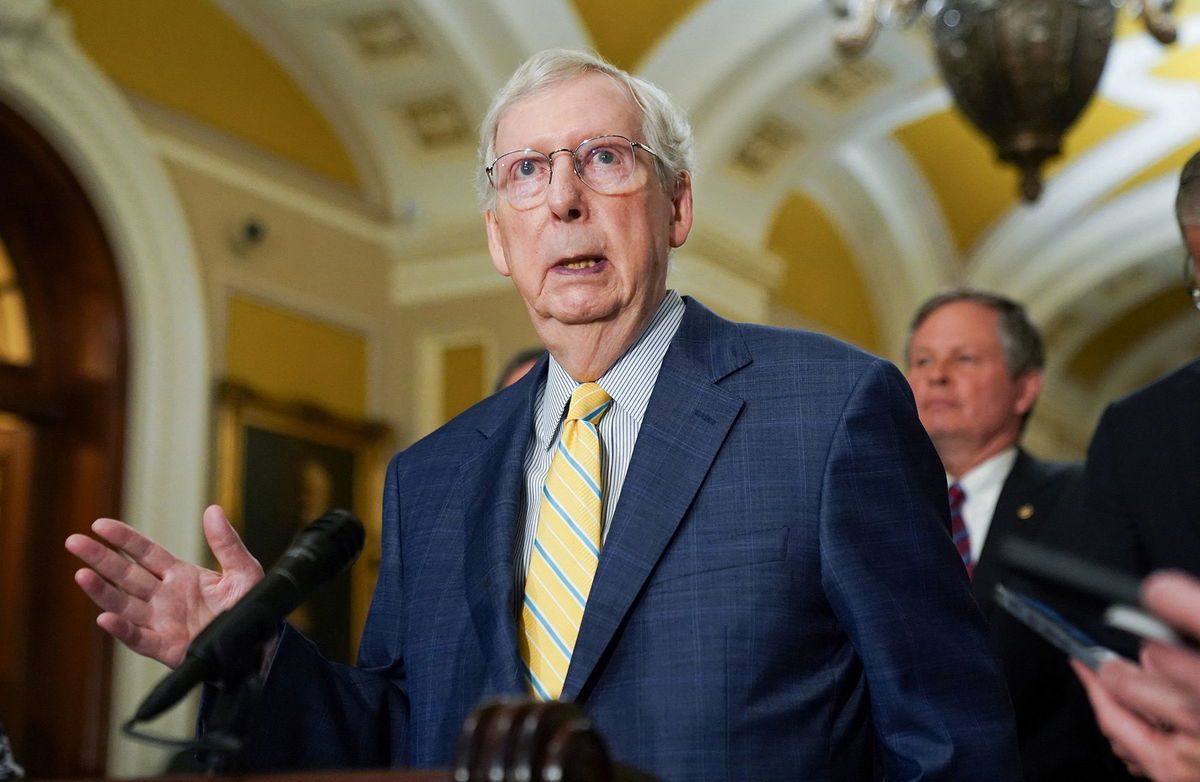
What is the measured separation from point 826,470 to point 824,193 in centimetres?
932

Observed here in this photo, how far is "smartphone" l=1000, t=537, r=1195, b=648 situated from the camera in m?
1.22

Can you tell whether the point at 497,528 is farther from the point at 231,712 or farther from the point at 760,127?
the point at 760,127

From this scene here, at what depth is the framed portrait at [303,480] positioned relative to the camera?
22.3 feet

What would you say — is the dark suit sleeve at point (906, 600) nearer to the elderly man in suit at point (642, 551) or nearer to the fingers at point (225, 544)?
the elderly man in suit at point (642, 551)

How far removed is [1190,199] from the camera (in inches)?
89.1

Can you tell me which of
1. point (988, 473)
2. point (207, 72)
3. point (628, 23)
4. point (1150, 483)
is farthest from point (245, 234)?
point (1150, 483)

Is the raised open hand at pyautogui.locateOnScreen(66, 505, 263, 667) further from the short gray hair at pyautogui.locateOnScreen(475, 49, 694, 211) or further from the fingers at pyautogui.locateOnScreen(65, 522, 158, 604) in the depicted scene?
the short gray hair at pyautogui.locateOnScreen(475, 49, 694, 211)

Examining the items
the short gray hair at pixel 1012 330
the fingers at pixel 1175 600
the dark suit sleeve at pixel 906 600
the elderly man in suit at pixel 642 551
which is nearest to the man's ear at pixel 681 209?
the elderly man in suit at pixel 642 551

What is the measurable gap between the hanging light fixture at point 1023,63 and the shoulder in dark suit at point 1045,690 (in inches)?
60.1

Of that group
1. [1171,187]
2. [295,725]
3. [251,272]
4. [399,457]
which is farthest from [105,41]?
[1171,187]

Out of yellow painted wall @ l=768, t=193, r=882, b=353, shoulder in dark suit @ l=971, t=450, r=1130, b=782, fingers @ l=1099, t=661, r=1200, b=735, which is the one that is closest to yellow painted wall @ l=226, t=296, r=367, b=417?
yellow painted wall @ l=768, t=193, r=882, b=353

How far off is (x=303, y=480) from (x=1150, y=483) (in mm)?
5234

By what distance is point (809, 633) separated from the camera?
5.92ft

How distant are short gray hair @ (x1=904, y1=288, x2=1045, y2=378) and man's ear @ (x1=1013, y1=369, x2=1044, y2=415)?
13 millimetres
